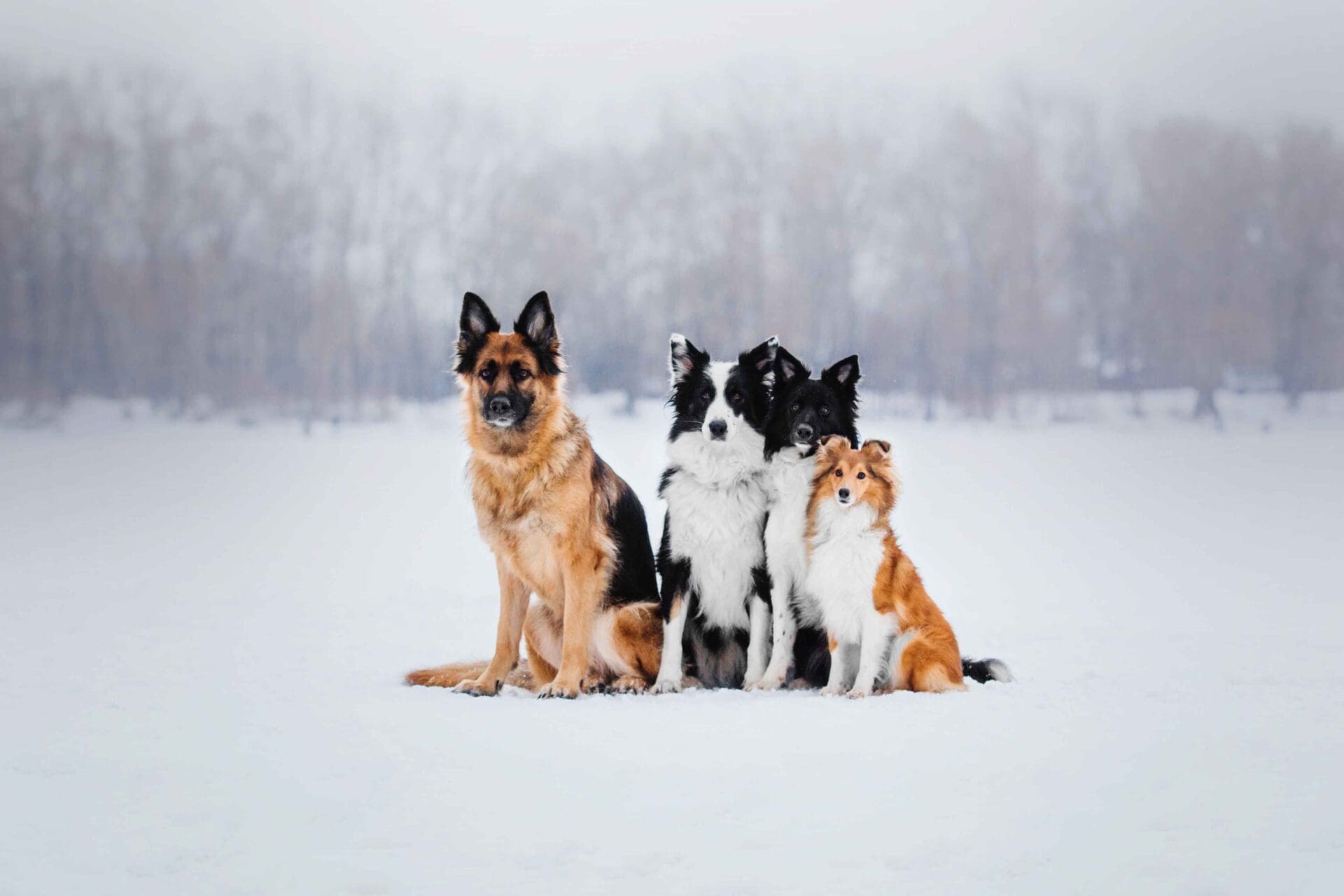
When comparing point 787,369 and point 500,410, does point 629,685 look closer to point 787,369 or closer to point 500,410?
point 500,410

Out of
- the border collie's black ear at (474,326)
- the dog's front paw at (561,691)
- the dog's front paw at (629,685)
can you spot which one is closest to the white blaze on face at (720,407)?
the border collie's black ear at (474,326)

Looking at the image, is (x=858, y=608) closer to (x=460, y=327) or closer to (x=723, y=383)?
(x=723, y=383)

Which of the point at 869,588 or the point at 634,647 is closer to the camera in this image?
the point at 869,588

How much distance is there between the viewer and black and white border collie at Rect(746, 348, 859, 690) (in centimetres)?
510

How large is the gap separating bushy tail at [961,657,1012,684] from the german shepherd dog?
4.59 ft

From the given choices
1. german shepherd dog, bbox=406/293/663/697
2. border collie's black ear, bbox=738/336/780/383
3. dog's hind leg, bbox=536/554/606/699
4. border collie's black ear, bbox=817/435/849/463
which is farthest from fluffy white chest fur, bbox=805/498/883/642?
dog's hind leg, bbox=536/554/606/699

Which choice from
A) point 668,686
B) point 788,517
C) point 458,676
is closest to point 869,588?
point 788,517

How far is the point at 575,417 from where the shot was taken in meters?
A: 5.29

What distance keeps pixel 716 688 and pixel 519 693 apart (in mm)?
843

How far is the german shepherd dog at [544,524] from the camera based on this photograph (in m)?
5.04

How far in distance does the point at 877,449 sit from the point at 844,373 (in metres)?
0.40

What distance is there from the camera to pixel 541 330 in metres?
5.17

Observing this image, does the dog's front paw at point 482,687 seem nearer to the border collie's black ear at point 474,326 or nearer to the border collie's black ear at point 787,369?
the border collie's black ear at point 474,326

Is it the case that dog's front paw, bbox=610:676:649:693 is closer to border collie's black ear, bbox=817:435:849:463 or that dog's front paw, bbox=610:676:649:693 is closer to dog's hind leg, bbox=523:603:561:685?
dog's hind leg, bbox=523:603:561:685
